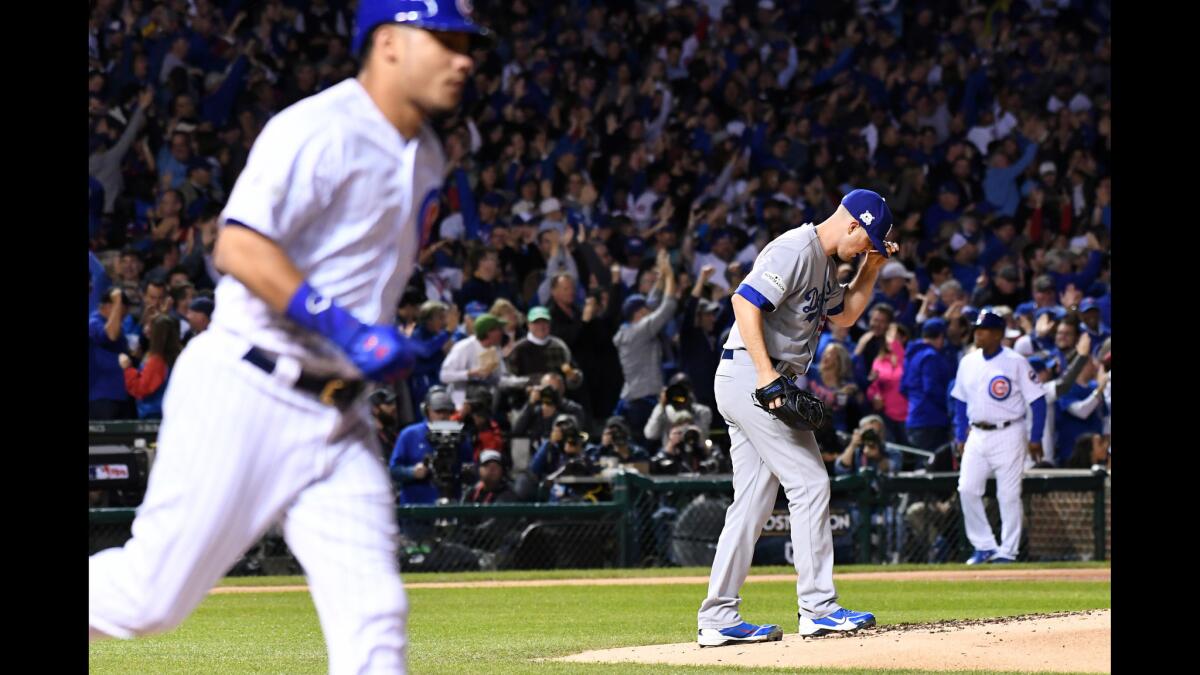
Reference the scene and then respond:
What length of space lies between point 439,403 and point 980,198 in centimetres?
964

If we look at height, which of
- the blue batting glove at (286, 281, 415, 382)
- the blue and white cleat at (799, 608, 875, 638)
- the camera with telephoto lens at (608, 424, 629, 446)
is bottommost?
the blue and white cleat at (799, 608, 875, 638)

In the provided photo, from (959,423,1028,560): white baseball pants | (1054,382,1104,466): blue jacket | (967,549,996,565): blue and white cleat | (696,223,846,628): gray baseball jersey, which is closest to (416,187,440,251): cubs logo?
(696,223,846,628): gray baseball jersey

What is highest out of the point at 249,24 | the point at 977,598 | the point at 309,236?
the point at 249,24

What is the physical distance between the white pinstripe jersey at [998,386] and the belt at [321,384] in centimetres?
1079

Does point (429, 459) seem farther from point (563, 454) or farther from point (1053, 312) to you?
point (1053, 312)

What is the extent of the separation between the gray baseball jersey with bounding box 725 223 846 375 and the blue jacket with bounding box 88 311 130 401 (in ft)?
22.6

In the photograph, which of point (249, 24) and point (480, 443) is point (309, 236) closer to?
point (480, 443)

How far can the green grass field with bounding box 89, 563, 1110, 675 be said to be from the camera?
7.80 metres

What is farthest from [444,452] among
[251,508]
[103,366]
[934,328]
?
[251,508]

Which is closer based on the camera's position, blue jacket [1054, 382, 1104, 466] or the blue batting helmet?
the blue batting helmet

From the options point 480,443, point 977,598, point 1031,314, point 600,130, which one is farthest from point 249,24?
point 977,598

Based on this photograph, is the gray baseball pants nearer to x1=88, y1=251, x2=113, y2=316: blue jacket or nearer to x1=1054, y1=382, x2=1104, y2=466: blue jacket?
x1=88, y1=251, x2=113, y2=316: blue jacket

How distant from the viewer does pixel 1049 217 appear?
2017 cm

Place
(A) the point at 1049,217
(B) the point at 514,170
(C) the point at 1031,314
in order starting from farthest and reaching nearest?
(A) the point at 1049,217
(B) the point at 514,170
(C) the point at 1031,314
